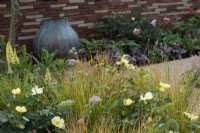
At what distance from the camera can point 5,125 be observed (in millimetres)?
2949

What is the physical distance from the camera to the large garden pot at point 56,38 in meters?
7.46

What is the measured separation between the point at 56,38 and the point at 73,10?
149cm

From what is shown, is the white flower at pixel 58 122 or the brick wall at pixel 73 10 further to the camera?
the brick wall at pixel 73 10

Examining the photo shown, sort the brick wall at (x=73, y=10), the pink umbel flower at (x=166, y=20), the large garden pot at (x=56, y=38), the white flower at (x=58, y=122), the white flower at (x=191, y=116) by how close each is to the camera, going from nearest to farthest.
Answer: the white flower at (x=58, y=122)
the white flower at (x=191, y=116)
the large garden pot at (x=56, y=38)
the brick wall at (x=73, y=10)
the pink umbel flower at (x=166, y=20)

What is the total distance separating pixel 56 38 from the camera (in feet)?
24.5

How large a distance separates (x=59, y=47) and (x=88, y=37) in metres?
1.64

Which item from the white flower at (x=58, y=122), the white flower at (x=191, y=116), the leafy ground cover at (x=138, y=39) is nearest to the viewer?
the white flower at (x=58, y=122)

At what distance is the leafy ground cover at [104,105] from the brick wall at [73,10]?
4.42 metres

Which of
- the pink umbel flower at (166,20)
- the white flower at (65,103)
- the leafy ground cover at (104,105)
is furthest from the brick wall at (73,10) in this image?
the white flower at (65,103)

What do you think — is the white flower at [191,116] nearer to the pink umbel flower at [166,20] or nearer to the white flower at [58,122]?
the white flower at [58,122]

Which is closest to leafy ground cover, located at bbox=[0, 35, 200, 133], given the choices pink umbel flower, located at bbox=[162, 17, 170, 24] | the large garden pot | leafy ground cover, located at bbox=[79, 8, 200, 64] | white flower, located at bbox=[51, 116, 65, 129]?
white flower, located at bbox=[51, 116, 65, 129]

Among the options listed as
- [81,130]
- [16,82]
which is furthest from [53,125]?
[16,82]

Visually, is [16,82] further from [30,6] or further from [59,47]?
[30,6]

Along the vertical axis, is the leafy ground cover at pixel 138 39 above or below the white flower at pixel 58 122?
below
